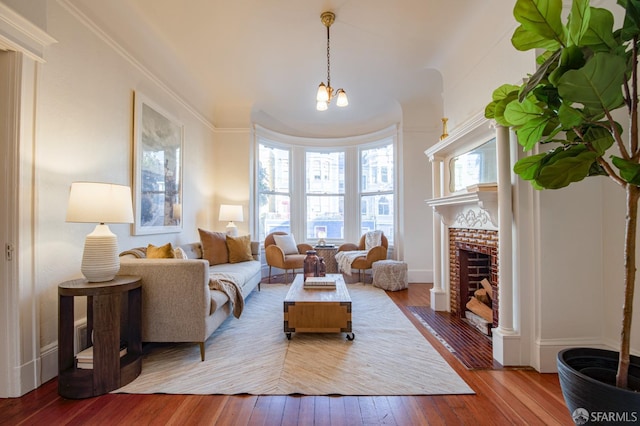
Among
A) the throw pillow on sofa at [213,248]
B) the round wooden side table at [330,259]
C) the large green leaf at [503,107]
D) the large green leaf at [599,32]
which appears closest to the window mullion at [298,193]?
the round wooden side table at [330,259]

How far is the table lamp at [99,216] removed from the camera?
1861 millimetres

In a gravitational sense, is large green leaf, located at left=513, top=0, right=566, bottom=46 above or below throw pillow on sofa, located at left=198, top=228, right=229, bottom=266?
above

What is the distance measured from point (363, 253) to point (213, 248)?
2.49 m

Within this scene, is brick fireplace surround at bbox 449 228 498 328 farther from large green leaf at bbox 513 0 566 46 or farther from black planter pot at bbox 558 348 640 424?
large green leaf at bbox 513 0 566 46

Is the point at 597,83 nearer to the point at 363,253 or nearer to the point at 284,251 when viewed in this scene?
the point at 363,253

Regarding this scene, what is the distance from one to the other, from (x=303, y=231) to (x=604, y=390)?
534cm

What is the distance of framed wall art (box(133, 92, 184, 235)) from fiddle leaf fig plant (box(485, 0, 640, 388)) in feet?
10.5

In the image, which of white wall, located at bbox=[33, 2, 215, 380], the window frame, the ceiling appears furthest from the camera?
the window frame

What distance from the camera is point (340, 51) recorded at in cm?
353

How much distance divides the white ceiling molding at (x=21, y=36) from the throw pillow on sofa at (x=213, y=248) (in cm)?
242

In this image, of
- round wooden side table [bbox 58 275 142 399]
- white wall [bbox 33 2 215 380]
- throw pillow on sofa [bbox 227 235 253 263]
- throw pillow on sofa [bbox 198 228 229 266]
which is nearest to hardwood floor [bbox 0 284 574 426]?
round wooden side table [bbox 58 275 142 399]

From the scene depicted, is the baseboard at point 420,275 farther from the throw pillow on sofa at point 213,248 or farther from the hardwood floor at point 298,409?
the hardwood floor at point 298,409

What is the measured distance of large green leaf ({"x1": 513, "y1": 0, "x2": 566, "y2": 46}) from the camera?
1155 mm

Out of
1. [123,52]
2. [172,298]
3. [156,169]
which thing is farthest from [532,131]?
[156,169]
